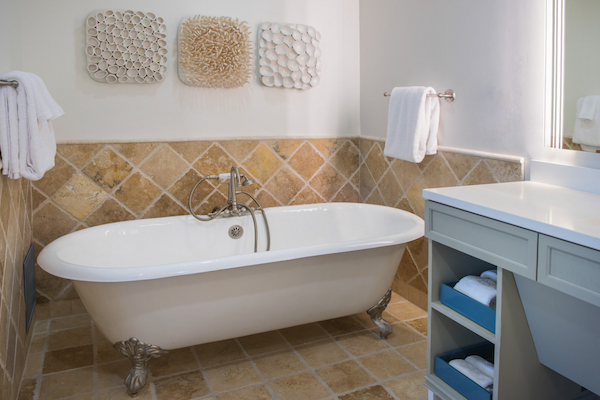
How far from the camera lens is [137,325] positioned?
6.68 ft

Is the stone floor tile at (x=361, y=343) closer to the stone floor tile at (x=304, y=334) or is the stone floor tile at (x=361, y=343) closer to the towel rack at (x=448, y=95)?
the stone floor tile at (x=304, y=334)

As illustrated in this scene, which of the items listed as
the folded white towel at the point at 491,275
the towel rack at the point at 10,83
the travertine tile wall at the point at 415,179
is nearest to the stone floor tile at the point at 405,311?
the travertine tile wall at the point at 415,179

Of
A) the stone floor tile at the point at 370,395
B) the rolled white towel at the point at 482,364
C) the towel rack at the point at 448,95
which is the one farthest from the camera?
the towel rack at the point at 448,95

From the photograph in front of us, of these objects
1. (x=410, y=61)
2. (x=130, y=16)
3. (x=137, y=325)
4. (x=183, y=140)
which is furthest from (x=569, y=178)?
(x=130, y=16)

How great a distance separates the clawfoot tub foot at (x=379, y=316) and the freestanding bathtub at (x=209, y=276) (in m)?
0.06

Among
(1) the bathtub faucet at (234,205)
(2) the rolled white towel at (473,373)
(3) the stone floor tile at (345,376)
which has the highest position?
(1) the bathtub faucet at (234,205)

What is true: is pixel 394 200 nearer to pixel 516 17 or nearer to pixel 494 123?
pixel 494 123

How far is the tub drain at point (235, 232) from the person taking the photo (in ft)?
9.15

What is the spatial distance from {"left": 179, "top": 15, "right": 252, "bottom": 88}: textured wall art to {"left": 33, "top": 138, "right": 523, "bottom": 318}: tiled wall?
396 mm

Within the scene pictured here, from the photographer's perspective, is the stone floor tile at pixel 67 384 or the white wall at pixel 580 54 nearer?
the white wall at pixel 580 54

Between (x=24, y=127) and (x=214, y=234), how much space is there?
1.13m

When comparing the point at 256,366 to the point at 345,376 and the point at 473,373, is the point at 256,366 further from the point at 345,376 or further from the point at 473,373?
the point at 473,373

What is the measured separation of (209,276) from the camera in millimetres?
2020

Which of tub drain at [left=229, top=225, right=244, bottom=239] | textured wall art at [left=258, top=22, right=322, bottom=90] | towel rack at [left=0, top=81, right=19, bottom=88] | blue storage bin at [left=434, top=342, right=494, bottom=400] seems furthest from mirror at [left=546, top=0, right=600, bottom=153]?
towel rack at [left=0, top=81, right=19, bottom=88]
